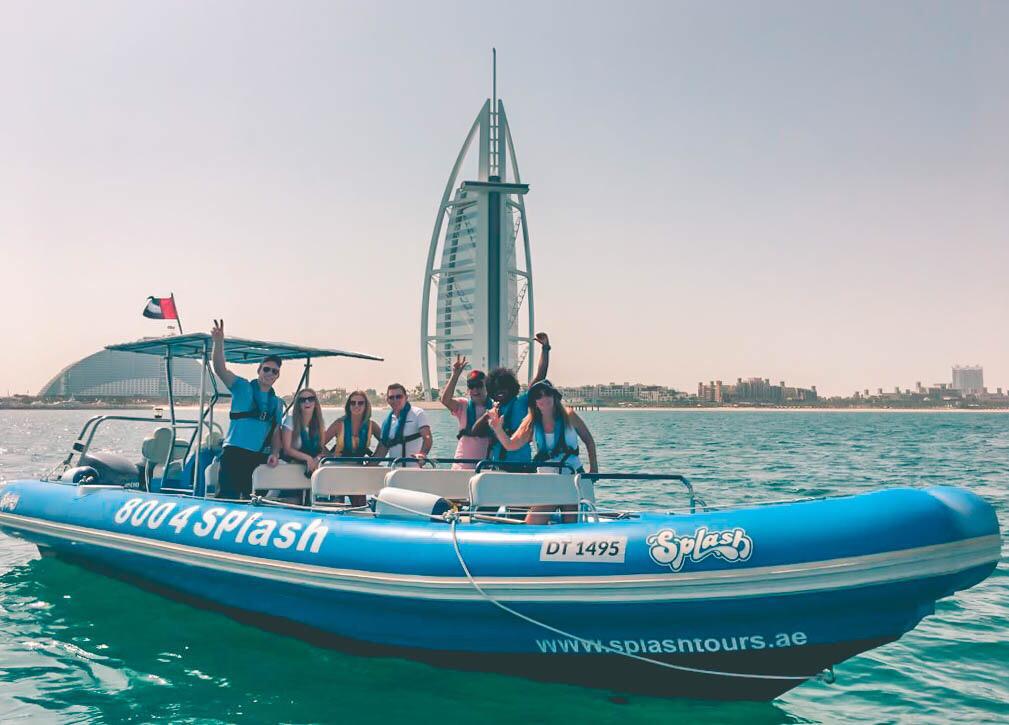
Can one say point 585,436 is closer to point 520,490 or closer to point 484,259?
point 520,490

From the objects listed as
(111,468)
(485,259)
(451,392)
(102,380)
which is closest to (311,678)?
(451,392)

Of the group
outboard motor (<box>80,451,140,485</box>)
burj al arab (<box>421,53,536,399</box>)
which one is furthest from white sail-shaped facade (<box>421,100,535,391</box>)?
outboard motor (<box>80,451,140,485</box>)

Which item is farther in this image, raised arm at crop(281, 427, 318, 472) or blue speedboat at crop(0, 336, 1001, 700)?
raised arm at crop(281, 427, 318, 472)

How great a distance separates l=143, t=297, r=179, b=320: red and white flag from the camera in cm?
762

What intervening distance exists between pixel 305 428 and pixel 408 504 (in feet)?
6.26

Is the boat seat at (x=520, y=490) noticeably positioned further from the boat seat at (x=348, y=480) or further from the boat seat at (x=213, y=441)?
the boat seat at (x=213, y=441)

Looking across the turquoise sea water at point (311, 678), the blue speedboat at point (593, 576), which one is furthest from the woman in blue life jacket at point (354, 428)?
the turquoise sea water at point (311, 678)

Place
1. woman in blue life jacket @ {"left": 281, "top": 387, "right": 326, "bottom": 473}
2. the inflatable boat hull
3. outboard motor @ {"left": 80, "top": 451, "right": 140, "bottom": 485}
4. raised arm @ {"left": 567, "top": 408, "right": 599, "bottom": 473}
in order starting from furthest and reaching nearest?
1. outboard motor @ {"left": 80, "top": 451, "right": 140, "bottom": 485}
2. woman in blue life jacket @ {"left": 281, "top": 387, "right": 326, "bottom": 473}
3. raised arm @ {"left": 567, "top": 408, "right": 599, "bottom": 473}
4. the inflatable boat hull

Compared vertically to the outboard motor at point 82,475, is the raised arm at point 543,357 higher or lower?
higher

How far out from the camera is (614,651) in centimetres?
457

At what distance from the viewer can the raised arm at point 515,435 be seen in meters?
5.71

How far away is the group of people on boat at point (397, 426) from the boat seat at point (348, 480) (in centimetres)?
16

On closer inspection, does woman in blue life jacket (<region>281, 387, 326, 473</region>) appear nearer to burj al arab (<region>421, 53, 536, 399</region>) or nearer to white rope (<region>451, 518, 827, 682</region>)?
white rope (<region>451, 518, 827, 682</region>)

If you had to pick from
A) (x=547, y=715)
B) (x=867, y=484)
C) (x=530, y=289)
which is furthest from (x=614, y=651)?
(x=530, y=289)
